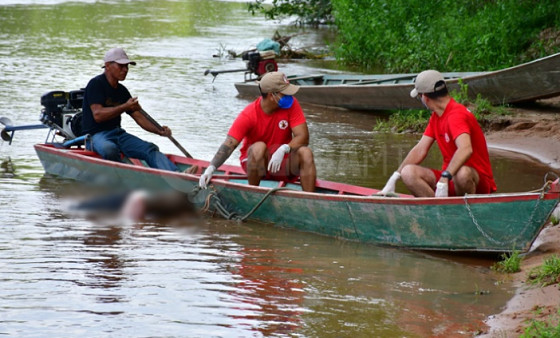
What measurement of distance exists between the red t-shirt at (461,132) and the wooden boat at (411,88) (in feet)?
16.3

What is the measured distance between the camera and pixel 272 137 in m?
8.16

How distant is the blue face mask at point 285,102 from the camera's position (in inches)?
316

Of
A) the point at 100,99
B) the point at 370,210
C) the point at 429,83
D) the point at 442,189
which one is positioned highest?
the point at 429,83

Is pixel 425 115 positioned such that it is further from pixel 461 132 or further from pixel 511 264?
pixel 511 264

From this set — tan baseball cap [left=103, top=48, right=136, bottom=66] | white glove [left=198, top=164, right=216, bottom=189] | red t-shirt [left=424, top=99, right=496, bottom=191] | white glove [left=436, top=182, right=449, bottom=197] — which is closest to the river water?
white glove [left=198, top=164, right=216, bottom=189]

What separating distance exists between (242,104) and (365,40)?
4.67 metres

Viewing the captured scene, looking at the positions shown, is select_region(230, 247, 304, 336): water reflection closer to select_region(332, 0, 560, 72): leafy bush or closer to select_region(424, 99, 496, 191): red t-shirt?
select_region(424, 99, 496, 191): red t-shirt

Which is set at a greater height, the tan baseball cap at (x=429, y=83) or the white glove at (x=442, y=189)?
the tan baseball cap at (x=429, y=83)

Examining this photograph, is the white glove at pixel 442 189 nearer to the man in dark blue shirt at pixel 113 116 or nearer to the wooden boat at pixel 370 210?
the wooden boat at pixel 370 210

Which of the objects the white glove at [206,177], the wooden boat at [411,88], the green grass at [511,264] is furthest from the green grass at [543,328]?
the wooden boat at [411,88]

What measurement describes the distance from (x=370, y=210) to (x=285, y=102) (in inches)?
55.0

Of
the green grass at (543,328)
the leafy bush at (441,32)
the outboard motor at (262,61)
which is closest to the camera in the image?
the green grass at (543,328)

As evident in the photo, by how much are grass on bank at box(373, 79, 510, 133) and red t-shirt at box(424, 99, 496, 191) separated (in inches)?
211

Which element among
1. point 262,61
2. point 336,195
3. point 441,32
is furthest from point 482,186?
point 441,32
